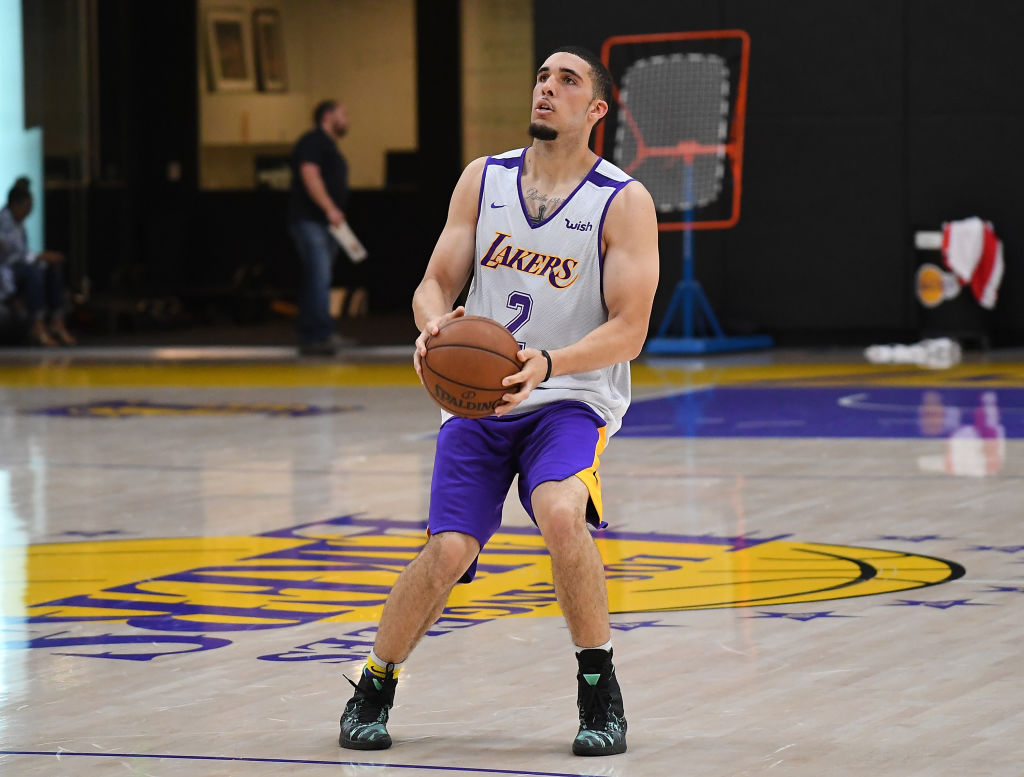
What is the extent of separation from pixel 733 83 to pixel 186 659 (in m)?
12.5

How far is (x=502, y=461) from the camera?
447 centimetres

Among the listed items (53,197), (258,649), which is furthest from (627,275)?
(53,197)

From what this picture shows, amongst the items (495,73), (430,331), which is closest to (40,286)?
(495,73)

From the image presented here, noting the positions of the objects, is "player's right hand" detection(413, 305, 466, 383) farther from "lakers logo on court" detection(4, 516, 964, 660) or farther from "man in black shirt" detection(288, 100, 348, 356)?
"man in black shirt" detection(288, 100, 348, 356)

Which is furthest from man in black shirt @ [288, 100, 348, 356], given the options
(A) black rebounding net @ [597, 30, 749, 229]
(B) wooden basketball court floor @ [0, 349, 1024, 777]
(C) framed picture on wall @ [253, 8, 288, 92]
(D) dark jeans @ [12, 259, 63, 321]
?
(B) wooden basketball court floor @ [0, 349, 1024, 777]

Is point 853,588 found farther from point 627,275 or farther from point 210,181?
point 210,181

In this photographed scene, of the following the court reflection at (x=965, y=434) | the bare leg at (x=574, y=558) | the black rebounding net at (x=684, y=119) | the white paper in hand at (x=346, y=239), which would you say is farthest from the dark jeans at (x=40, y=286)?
the bare leg at (x=574, y=558)

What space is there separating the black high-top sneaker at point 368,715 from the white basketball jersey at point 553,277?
73cm

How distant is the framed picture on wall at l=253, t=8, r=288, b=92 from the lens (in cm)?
2041

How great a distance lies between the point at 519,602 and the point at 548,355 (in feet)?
5.99

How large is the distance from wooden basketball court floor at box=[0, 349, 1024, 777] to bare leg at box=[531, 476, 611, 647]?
0.88 ft

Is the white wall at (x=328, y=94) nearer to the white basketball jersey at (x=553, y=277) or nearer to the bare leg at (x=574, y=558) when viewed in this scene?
the white basketball jersey at (x=553, y=277)

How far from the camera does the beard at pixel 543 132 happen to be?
4.50 metres

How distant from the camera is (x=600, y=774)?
3.95 meters
